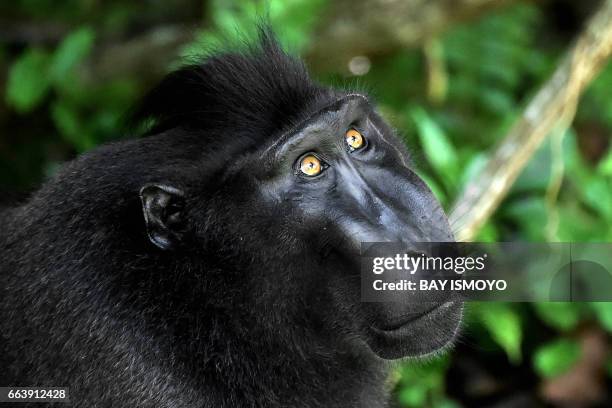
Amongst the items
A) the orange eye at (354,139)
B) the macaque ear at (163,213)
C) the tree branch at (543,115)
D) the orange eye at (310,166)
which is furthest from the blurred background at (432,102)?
the macaque ear at (163,213)

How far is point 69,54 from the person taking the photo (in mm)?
5926

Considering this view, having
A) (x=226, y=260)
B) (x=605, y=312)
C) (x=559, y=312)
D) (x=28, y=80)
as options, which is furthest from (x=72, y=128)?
(x=605, y=312)

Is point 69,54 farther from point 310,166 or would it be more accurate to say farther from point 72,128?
point 310,166

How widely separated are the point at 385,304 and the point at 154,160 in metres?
0.97

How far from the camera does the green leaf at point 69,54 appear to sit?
5883 mm

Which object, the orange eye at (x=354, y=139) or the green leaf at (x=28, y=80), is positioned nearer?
the orange eye at (x=354, y=139)

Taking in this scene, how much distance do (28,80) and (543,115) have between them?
137 inches

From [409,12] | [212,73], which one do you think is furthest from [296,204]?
[409,12]

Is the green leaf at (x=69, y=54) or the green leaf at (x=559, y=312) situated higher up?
the green leaf at (x=69, y=54)

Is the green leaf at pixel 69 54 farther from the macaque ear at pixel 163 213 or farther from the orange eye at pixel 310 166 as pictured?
the orange eye at pixel 310 166

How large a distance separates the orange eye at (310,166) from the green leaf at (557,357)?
292 centimetres

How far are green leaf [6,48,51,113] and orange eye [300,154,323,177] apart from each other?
356cm

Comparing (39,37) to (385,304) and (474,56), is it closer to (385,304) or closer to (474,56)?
(474,56)

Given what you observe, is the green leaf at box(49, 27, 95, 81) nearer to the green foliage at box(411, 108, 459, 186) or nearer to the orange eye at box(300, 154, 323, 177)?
the green foliage at box(411, 108, 459, 186)
